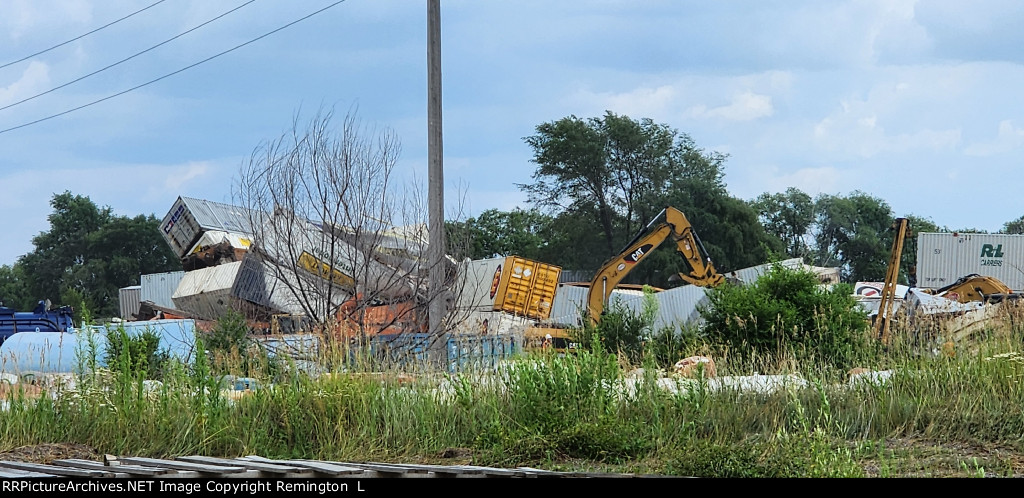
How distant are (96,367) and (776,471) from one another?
6368 millimetres

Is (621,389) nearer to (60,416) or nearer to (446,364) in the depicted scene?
(446,364)

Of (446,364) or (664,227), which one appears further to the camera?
(664,227)

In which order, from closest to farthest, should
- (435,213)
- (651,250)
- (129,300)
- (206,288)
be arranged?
(435,213) < (651,250) < (206,288) < (129,300)

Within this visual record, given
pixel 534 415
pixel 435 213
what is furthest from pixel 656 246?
Answer: pixel 534 415

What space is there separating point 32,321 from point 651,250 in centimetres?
1589

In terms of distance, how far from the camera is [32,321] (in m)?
27.4

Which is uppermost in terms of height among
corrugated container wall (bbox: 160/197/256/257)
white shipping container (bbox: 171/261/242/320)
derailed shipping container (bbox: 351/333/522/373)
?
corrugated container wall (bbox: 160/197/256/257)

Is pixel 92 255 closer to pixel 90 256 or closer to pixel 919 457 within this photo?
pixel 90 256

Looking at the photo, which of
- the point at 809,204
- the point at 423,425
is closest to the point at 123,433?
the point at 423,425

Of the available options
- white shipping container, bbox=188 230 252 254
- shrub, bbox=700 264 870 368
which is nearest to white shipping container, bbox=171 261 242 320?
white shipping container, bbox=188 230 252 254

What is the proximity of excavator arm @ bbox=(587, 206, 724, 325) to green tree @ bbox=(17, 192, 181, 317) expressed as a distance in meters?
49.3

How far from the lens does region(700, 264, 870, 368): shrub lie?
14.9m

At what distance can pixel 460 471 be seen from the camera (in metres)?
5.96

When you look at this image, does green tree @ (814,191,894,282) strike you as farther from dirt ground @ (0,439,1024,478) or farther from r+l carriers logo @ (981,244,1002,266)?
dirt ground @ (0,439,1024,478)
